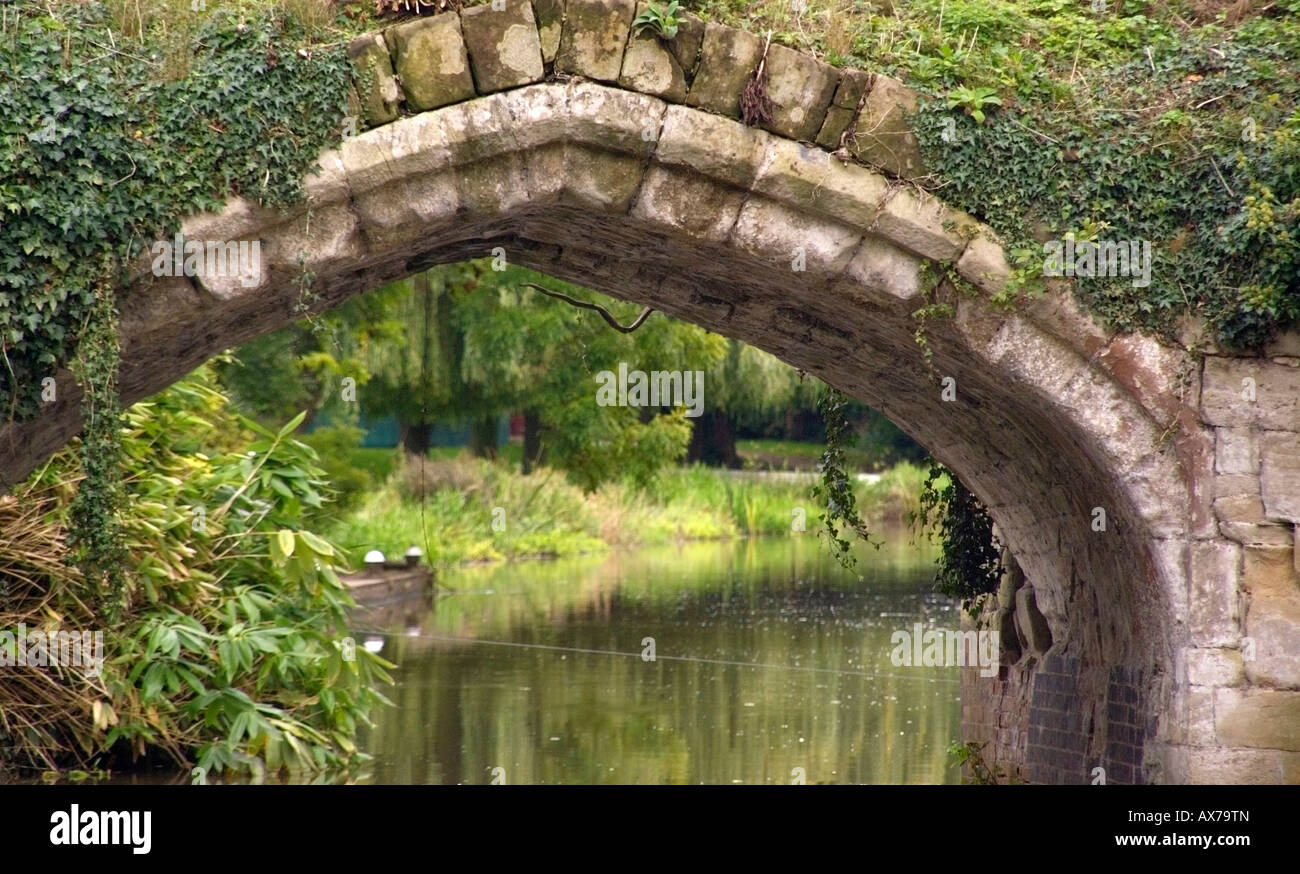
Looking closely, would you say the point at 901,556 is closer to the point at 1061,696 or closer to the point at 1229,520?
the point at 1061,696

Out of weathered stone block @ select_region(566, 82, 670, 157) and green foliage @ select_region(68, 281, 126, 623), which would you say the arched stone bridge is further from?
green foliage @ select_region(68, 281, 126, 623)

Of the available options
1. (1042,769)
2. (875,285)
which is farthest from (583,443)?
(875,285)

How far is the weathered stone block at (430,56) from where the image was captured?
17.8ft

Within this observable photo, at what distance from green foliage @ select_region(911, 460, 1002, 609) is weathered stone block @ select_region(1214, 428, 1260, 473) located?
8.26 feet

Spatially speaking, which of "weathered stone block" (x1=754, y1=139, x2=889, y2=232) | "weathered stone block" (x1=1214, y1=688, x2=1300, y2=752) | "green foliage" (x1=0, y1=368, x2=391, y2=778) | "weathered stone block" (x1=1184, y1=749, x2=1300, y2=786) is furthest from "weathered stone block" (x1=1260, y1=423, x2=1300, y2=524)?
→ "green foliage" (x1=0, y1=368, x2=391, y2=778)

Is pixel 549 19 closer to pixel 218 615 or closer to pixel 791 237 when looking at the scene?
pixel 791 237

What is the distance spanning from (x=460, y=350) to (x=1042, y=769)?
1490cm

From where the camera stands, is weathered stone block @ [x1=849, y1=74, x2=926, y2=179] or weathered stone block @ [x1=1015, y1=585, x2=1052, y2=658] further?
weathered stone block @ [x1=1015, y1=585, x2=1052, y2=658]

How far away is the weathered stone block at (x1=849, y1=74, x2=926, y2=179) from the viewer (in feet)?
18.5

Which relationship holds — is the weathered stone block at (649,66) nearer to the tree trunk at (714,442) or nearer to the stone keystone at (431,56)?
the stone keystone at (431,56)

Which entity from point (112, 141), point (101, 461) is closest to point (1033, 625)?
point (101, 461)

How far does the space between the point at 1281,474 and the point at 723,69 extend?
2418 millimetres

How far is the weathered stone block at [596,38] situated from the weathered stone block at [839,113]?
2.44 ft

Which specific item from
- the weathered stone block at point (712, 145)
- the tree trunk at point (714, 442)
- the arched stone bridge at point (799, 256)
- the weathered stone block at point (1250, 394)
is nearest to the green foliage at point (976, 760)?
the arched stone bridge at point (799, 256)
